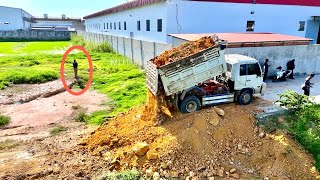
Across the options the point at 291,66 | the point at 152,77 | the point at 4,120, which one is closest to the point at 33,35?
the point at 4,120

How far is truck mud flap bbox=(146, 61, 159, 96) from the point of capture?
8602 mm

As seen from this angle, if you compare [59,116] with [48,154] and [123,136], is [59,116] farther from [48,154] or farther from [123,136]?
[123,136]

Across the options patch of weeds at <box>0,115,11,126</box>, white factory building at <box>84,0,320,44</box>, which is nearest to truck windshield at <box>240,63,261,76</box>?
patch of weeds at <box>0,115,11,126</box>

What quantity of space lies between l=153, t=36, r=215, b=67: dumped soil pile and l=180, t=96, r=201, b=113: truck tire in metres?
1.35

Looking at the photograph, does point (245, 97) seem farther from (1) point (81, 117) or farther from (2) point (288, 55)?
(2) point (288, 55)

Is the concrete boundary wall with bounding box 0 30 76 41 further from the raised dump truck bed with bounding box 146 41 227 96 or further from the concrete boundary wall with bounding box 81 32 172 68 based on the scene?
the raised dump truck bed with bounding box 146 41 227 96

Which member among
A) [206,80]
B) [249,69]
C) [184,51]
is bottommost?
[206,80]

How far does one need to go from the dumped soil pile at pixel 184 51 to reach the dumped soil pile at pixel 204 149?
1739mm

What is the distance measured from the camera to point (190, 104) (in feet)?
29.9

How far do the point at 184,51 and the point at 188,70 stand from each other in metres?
0.88

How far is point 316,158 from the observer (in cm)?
774

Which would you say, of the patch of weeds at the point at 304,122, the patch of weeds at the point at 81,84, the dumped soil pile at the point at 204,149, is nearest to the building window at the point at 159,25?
the patch of weeds at the point at 81,84

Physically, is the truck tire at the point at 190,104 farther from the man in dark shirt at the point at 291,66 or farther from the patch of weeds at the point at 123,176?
the man in dark shirt at the point at 291,66

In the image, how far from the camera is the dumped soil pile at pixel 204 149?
24.3ft
